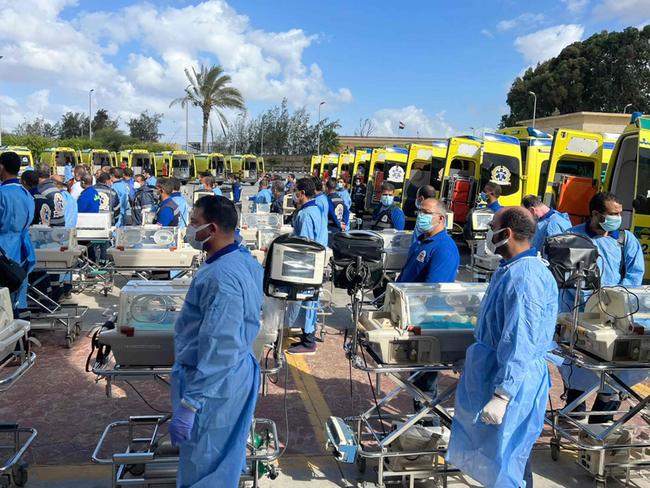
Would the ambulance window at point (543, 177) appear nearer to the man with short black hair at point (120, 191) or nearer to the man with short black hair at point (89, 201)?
the man with short black hair at point (120, 191)

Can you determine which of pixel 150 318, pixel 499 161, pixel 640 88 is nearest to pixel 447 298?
pixel 150 318

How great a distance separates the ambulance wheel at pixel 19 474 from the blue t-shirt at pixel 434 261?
307cm

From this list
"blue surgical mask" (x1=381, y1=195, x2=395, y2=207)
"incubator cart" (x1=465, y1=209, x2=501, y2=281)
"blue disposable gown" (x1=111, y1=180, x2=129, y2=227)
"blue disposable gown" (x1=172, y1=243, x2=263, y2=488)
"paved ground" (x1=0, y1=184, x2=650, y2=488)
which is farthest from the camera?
"blue disposable gown" (x1=111, y1=180, x2=129, y2=227)

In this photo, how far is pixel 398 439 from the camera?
4105mm

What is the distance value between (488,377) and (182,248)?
502 cm

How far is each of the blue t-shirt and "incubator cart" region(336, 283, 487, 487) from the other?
0.35 meters

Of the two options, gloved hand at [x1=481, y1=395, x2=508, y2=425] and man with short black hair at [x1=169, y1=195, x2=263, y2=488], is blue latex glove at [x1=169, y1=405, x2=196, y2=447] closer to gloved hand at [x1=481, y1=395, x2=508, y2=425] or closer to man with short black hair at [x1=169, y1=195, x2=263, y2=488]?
Answer: man with short black hair at [x1=169, y1=195, x2=263, y2=488]

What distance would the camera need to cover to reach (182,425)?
2.86m

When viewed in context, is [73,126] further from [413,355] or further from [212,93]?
[413,355]

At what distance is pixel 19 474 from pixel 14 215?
2967mm

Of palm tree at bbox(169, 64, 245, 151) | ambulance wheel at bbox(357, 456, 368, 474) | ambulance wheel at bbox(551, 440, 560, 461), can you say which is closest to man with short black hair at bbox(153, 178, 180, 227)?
ambulance wheel at bbox(357, 456, 368, 474)

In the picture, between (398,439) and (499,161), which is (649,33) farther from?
(398,439)

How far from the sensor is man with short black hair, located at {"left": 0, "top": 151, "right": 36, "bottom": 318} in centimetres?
588

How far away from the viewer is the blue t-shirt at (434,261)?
466 cm
